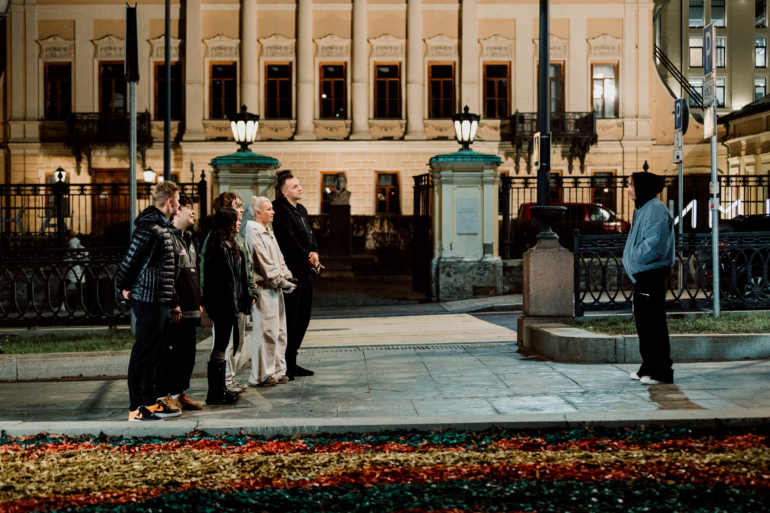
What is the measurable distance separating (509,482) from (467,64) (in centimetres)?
3115

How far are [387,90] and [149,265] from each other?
95.6 feet

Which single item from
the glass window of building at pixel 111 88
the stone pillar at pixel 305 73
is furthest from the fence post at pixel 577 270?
the glass window of building at pixel 111 88

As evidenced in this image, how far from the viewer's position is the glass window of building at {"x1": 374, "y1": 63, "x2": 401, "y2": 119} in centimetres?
3462

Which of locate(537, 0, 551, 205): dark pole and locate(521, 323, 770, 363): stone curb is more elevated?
locate(537, 0, 551, 205): dark pole

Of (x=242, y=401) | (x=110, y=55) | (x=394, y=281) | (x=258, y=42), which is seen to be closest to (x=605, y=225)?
(x=394, y=281)

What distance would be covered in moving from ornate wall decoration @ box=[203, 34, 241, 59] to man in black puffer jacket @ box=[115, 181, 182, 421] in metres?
29.3

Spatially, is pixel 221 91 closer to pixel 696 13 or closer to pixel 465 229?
pixel 465 229

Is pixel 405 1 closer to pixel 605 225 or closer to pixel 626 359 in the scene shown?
pixel 605 225

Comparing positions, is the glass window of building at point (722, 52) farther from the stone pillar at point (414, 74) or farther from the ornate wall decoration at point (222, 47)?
the ornate wall decoration at point (222, 47)

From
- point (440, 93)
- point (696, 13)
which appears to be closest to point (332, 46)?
point (440, 93)

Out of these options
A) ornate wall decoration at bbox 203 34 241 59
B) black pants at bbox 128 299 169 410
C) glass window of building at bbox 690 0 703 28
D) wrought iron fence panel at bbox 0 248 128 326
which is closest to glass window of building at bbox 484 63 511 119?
ornate wall decoration at bbox 203 34 241 59

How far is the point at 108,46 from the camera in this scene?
3462cm

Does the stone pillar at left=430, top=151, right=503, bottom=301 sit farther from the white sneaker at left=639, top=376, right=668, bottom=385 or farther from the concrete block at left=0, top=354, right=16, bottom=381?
the concrete block at left=0, top=354, right=16, bottom=381

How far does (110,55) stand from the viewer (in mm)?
34688
